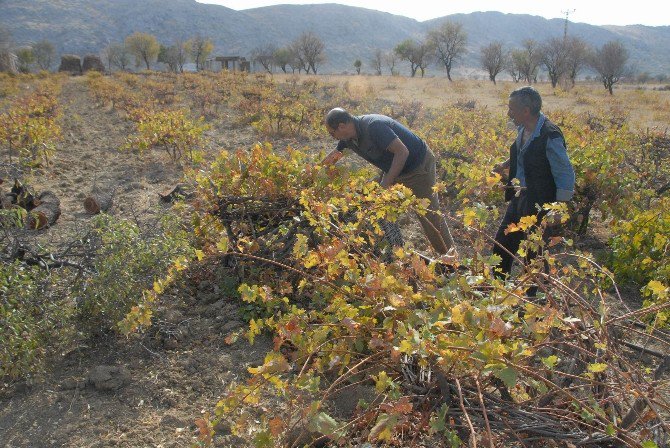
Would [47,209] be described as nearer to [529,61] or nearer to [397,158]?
[397,158]

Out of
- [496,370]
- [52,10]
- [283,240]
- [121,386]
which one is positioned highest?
[52,10]

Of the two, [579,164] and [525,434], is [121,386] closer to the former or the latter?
[525,434]

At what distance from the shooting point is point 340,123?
11.7 ft

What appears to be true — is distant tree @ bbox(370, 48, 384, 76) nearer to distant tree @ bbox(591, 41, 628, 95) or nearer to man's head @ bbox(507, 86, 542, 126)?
distant tree @ bbox(591, 41, 628, 95)

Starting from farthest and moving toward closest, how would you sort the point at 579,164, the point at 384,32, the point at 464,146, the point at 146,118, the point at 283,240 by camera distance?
the point at 384,32
the point at 146,118
the point at 464,146
the point at 579,164
the point at 283,240

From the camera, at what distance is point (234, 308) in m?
3.17

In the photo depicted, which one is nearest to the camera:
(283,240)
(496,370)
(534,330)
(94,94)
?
(496,370)

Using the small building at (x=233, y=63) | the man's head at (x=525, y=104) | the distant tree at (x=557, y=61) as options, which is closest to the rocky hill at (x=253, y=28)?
the small building at (x=233, y=63)

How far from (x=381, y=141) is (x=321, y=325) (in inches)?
85.7

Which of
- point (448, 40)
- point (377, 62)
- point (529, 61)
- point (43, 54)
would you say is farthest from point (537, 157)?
point (43, 54)

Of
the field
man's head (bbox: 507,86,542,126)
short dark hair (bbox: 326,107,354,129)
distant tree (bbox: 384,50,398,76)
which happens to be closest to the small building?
distant tree (bbox: 384,50,398,76)

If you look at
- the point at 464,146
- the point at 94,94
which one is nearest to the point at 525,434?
the point at 464,146

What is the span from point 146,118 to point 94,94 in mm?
8763

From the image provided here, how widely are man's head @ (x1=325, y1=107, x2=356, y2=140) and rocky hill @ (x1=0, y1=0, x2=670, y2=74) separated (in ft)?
307
